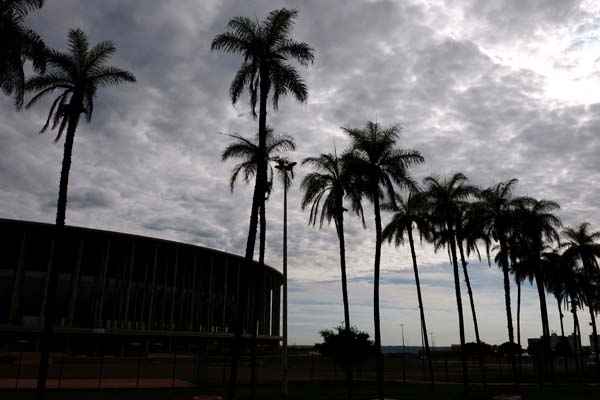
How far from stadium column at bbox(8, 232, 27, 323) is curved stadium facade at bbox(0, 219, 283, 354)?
144 millimetres

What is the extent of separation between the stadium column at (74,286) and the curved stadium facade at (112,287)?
0.17 meters

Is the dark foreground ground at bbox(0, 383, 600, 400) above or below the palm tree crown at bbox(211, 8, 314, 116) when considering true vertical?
below

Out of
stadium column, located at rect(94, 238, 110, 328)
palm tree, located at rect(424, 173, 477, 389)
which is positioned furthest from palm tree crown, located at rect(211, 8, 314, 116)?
stadium column, located at rect(94, 238, 110, 328)

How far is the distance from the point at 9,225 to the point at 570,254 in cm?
8169

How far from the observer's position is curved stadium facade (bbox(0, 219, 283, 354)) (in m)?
84.4

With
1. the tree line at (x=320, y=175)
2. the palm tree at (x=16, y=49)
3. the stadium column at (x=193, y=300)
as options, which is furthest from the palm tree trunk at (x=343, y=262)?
the stadium column at (x=193, y=300)

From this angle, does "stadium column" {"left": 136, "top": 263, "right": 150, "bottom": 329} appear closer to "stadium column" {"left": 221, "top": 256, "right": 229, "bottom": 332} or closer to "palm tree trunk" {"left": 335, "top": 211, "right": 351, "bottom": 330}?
"stadium column" {"left": 221, "top": 256, "right": 229, "bottom": 332}

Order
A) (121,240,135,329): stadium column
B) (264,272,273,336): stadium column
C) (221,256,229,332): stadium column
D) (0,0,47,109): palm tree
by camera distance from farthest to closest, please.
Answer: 1. (264,272,273,336): stadium column
2. (221,256,229,332): stadium column
3. (121,240,135,329): stadium column
4. (0,0,47,109): palm tree

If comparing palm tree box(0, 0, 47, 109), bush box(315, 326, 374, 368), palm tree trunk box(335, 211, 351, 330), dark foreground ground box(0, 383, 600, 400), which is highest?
palm tree box(0, 0, 47, 109)

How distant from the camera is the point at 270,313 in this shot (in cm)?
12725

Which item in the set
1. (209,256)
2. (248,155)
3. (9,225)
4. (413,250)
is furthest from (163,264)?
(248,155)

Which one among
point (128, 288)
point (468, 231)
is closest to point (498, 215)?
point (468, 231)

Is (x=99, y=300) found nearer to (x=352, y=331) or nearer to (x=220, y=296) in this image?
(x=220, y=296)

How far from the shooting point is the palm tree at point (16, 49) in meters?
19.4
